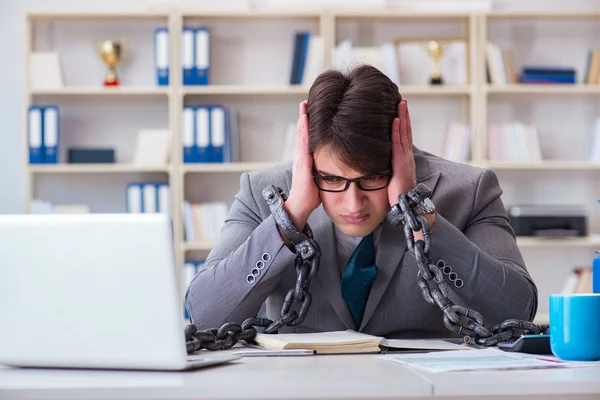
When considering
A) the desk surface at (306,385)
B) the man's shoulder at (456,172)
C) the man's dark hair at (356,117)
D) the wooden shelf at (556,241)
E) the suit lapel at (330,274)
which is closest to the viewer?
the desk surface at (306,385)

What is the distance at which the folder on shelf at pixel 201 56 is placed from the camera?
14.6 feet

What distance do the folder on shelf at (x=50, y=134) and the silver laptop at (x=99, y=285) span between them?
330 centimetres

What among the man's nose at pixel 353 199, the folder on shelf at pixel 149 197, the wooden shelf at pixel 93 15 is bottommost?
the folder on shelf at pixel 149 197

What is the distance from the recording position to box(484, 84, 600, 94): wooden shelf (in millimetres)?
4484

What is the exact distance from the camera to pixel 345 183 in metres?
1.82

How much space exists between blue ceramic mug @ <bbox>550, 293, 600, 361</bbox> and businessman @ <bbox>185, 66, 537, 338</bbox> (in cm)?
43

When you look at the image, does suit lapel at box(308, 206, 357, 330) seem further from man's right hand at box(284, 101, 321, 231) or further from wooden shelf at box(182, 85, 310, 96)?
wooden shelf at box(182, 85, 310, 96)

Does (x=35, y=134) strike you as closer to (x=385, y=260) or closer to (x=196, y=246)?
(x=196, y=246)

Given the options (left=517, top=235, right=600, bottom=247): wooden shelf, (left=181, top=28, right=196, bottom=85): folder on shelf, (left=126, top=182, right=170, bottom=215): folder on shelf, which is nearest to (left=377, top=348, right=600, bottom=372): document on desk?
(left=517, top=235, right=600, bottom=247): wooden shelf

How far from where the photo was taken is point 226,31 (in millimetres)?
4684

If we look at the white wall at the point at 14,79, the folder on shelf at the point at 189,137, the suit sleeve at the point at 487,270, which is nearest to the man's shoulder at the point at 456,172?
the suit sleeve at the point at 487,270

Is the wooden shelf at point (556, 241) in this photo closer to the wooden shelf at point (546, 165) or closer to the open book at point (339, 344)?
the wooden shelf at point (546, 165)

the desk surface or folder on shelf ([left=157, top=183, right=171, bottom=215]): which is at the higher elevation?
the desk surface

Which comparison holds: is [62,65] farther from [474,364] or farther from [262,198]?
[474,364]
